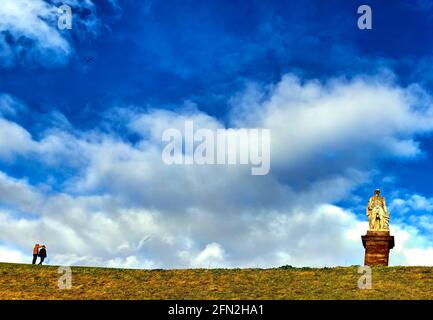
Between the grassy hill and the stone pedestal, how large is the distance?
7.34 ft

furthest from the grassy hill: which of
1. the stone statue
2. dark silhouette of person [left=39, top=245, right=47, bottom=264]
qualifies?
dark silhouette of person [left=39, top=245, right=47, bottom=264]

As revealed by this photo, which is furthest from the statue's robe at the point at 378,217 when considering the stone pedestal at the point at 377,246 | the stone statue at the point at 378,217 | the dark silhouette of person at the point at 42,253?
→ the dark silhouette of person at the point at 42,253

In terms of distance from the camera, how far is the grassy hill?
741 inches

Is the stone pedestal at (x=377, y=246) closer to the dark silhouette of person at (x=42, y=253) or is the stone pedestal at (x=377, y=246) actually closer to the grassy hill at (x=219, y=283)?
the grassy hill at (x=219, y=283)

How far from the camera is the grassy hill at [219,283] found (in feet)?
61.8

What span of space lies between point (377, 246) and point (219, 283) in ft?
24.8

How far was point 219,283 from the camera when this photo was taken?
21.1m

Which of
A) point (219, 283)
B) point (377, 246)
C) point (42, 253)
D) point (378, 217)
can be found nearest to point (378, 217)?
point (378, 217)

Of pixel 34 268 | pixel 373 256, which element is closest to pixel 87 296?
pixel 34 268

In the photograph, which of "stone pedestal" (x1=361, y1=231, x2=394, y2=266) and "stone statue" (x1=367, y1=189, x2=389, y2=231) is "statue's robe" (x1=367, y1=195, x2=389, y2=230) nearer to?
"stone statue" (x1=367, y1=189, x2=389, y2=231)

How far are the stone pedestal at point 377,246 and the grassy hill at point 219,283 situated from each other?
224 cm
